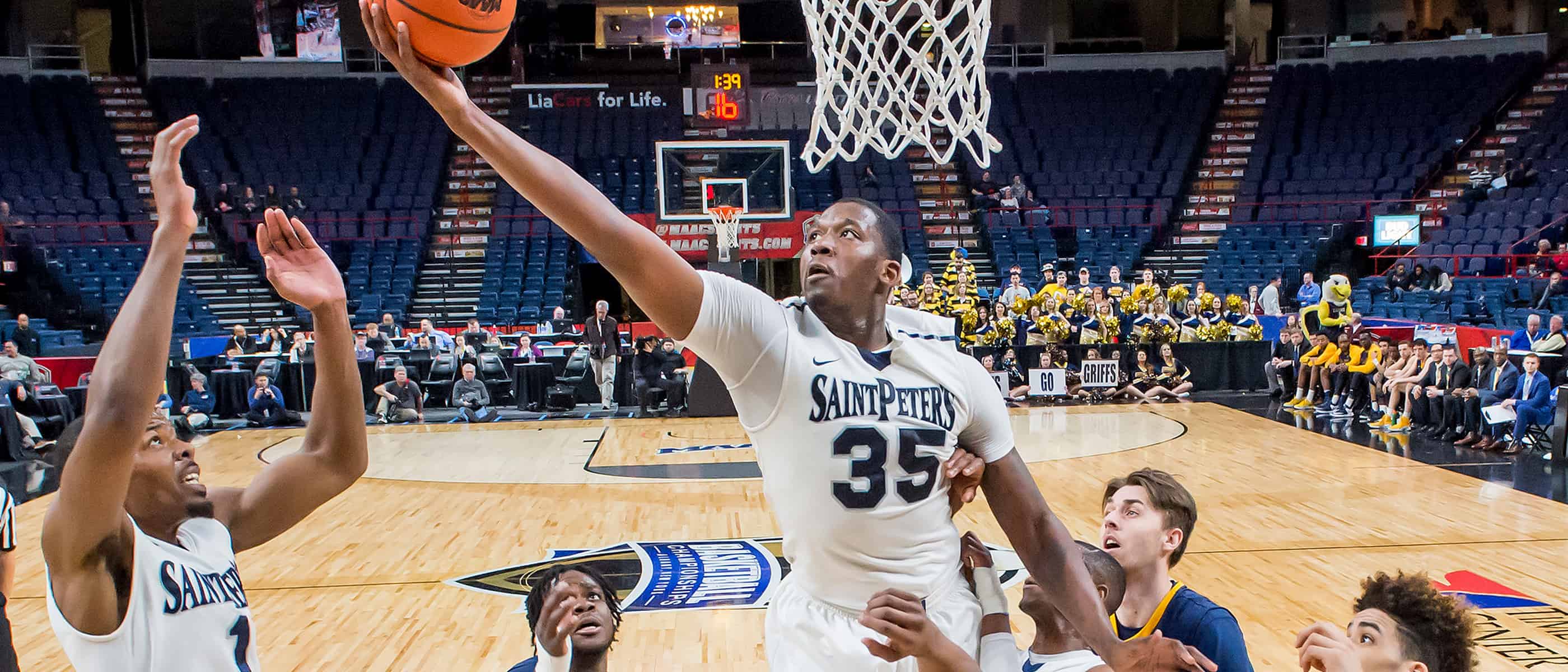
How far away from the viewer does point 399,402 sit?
577 inches

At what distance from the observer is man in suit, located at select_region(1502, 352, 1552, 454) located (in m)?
10.2

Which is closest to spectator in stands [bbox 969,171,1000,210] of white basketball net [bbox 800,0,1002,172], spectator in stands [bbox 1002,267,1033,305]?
spectator in stands [bbox 1002,267,1033,305]

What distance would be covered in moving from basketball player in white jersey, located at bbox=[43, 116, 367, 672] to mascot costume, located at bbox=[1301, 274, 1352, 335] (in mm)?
15315

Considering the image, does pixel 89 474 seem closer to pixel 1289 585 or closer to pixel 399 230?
pixel 1289 585

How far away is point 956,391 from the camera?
7.63 ft

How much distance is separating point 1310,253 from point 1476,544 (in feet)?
55.2

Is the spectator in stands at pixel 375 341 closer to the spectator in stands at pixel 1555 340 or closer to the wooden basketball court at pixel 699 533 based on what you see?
the wooden basketball court at pixel 699 533

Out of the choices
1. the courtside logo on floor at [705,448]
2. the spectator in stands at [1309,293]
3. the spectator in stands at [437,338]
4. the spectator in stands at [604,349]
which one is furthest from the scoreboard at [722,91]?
the courtside logo on floor at [705,448]

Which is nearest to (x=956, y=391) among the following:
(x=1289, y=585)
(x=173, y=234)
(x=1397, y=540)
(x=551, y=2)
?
(x=173, y=234)

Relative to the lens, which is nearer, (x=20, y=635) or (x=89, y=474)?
(x=89, y=474)

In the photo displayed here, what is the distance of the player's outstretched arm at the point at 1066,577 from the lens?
2.38 metres

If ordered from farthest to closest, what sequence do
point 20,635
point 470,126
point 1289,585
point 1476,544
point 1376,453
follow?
point 1376,453 < point 1476,544 < point 1289,585 < point 20,635 < point 470,126

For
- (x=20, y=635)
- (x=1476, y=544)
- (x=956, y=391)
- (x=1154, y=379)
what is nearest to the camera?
(x=956, y=391)

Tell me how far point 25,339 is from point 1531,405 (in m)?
18.4
